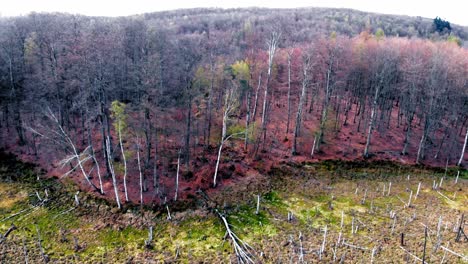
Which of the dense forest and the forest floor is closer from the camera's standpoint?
the forest floor

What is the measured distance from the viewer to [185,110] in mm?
33562

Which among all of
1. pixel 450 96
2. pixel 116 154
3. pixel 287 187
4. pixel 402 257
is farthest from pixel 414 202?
pixel 116 154

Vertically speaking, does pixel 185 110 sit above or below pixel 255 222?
above

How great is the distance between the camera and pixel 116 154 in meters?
27.4

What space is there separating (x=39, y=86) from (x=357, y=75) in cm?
3570

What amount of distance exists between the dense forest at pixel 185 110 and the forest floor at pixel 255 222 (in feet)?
6.00

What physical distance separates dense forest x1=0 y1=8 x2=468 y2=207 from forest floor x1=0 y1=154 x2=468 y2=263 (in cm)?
183

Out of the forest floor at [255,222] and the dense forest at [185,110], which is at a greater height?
the dense forest at [185,110]

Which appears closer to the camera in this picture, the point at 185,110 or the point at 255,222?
the point at 255,222

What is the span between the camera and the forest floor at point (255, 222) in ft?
57.2

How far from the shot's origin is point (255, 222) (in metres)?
20.6

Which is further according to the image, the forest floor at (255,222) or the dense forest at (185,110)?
the dense forest at (185,110)

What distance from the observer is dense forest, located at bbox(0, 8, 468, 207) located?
24422mm

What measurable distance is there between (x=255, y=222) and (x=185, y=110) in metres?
16.7
